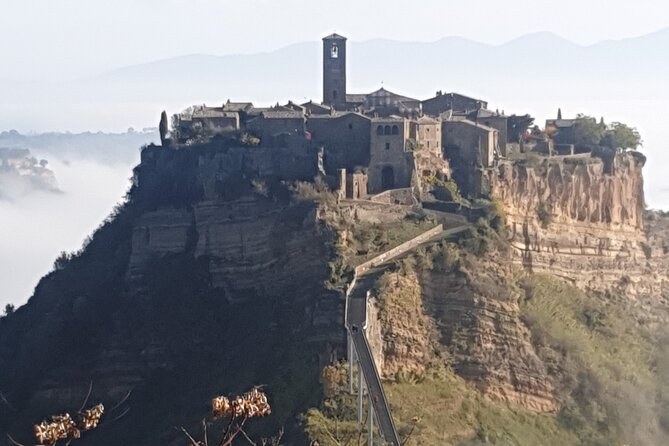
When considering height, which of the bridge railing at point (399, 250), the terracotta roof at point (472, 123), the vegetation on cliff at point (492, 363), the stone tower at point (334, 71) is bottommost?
the vegetation on cliff at point (492, 363)

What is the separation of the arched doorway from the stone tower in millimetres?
10755

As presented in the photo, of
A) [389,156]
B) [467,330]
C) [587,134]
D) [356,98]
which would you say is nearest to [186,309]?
[389,156]

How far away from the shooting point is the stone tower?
57812mm

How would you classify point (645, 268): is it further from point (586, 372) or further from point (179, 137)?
point (179, 137)

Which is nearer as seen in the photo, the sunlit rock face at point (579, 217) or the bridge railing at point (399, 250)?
the bridge railing at point (399, 250)

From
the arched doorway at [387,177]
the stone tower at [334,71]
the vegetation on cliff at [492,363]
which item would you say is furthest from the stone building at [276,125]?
the vegetation on cliff at [492,363]

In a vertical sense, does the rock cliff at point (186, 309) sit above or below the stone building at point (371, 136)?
below

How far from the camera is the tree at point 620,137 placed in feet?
188

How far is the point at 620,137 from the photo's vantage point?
57.4m

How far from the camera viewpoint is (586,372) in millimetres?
44375

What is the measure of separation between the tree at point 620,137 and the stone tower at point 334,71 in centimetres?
1208

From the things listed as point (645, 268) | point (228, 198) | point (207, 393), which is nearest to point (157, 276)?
point (228, 198)

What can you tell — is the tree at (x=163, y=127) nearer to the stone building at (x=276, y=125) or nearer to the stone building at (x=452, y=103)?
the stone building at (x=276, y=125)

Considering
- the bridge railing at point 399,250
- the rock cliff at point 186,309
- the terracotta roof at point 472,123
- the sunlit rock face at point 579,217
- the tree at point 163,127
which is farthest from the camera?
the tree at point 163,127
